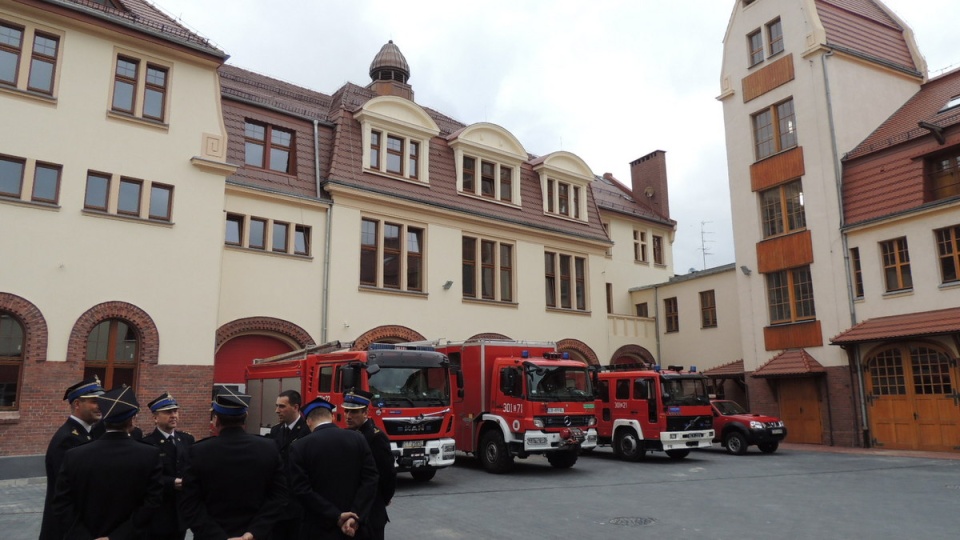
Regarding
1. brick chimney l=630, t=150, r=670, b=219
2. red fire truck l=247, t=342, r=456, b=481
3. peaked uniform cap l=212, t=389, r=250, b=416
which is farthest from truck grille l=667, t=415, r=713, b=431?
brick chimney l=630, t=150, r=670, b=219

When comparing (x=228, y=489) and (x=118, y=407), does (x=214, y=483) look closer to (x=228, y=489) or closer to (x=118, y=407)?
(x=228, y=489)

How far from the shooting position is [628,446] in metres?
18.6

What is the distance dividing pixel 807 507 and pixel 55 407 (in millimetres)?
15407

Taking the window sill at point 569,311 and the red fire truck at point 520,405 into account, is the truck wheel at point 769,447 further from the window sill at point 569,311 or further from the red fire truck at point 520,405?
the window sill at point 569,311

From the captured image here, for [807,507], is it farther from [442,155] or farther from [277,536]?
[442,155]

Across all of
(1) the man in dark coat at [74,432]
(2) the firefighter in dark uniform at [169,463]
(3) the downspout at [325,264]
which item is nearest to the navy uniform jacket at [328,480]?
(2) the firefighter in dark uniform at [169,463]

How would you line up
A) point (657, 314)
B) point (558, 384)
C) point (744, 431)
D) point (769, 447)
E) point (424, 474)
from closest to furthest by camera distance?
1. point (424, 474)
2. point (558, 384)
3. point (744, 431)
4. point (769, 447)
5. point (657, 314)

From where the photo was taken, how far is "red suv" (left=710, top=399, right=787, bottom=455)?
19.8 m

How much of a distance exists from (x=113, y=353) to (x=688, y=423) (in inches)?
570

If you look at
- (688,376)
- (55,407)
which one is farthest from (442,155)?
(55,407)

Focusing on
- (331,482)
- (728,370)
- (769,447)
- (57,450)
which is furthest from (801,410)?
(57,450)

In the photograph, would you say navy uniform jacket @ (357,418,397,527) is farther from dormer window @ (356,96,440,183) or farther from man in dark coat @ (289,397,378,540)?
dormer window @ (356,96,440,183)

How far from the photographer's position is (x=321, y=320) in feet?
69.7

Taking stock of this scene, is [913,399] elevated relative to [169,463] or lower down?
elevated
